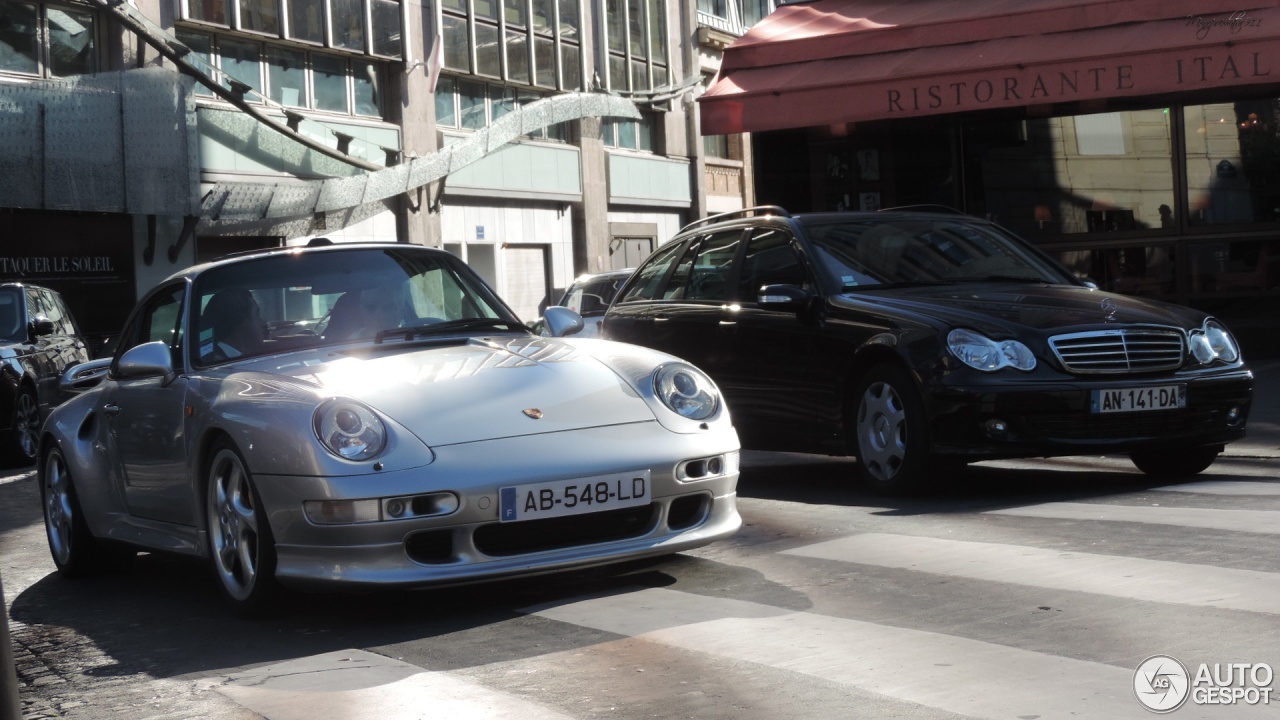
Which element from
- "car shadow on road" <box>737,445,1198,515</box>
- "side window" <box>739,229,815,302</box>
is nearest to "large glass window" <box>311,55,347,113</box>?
"car shadow on road" <box>737,445,1198,515</box>

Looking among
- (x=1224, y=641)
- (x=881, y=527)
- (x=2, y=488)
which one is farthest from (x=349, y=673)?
(x=2, y=488)

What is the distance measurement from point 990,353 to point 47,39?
19237mm

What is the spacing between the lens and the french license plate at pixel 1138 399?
7.82 meters

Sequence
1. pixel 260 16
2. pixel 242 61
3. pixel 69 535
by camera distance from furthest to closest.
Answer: pixel 242 61 → pixel 260 16 → pixel 69 535

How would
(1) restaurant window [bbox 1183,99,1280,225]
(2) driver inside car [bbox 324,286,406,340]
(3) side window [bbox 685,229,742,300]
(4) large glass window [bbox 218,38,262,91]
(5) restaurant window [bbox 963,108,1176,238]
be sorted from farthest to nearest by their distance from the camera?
(4) large glass window [bbox 218,38,262,91]
(5) restaurant window [bbox 963,108,1176,238]
(1) restaurant window [bbox 1183,99,1280,225]
(3) side window [bbox 685,229,742,300]
(2) driver inside car [bbox 324,286,406,340]

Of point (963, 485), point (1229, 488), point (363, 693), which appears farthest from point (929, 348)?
point (363, 693)

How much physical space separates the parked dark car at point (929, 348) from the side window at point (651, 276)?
0.20 m

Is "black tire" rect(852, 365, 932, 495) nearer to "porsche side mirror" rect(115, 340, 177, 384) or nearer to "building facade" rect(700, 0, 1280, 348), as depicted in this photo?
"porsche side mirror" rect(115, 340, 177, 384)

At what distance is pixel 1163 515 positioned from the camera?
7.02 m

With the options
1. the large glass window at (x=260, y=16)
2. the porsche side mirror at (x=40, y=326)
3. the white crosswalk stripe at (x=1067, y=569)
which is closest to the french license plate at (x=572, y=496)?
the white crosswalk stripe at (x=1067, y=569)

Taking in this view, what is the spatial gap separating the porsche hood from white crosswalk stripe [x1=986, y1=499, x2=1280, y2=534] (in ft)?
7.13

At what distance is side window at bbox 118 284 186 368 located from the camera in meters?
6.96

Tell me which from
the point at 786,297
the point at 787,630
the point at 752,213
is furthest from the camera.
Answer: the point at 752,213

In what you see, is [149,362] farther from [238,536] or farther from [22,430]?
→ [22,430]
